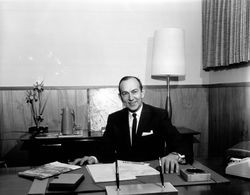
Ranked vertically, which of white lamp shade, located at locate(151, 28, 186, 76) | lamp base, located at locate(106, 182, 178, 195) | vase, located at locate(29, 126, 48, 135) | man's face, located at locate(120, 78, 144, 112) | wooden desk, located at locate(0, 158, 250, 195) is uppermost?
white lamp shade, located at locate(151, 28, 186, 76)

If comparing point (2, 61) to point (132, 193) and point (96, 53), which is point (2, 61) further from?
point (132, 193)

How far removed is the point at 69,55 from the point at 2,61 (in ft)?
2.58

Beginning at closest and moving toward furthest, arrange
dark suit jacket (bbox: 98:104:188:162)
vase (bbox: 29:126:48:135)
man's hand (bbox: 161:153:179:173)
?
1. man's hand (bbox: 161:153:179:173)
2. dark suit jacket (bbox: 98:104:188:162)
3. vase (bbox: 29:126:48:135)

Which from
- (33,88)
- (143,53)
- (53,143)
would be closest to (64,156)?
(53,143)

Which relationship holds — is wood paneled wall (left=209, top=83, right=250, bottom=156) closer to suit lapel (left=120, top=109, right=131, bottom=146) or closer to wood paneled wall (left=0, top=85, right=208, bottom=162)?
Answer: wood paneled wall (left=0, top=85, right=208, bottom=162)

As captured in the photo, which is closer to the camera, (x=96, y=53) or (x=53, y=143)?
(x=53, y=143)

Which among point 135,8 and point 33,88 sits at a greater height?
point 135,8

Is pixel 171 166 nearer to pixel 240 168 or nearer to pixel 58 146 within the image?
pixel 240 168

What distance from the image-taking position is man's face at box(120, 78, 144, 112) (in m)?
2.88

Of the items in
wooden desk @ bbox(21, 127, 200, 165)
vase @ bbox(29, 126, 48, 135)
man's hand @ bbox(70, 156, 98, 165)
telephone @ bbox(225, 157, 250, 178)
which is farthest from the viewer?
vase @ bbox(29, 126, 48, 135)

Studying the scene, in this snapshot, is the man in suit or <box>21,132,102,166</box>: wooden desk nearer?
the man in suit

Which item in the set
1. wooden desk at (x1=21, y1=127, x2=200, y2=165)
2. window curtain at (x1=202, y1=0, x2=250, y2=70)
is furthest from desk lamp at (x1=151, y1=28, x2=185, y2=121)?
wooden desk at (x1=21, y1=127, x2=200, y2=165)

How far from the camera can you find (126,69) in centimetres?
408

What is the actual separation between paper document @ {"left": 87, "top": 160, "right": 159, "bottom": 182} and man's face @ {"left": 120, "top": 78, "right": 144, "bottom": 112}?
91cm
